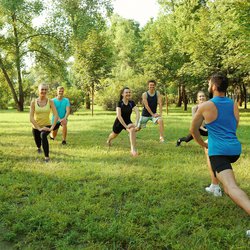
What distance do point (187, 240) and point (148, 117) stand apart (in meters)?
6.97

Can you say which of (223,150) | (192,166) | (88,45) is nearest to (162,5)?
(88,45)

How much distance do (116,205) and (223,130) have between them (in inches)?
77.0

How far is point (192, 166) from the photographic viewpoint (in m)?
7.36

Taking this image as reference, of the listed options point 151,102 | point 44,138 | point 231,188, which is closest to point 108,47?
point 151,102

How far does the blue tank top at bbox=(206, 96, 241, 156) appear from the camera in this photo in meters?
4.20

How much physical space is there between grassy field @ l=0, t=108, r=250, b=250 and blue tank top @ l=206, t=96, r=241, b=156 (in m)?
0.97

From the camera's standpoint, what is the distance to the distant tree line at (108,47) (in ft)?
74.7

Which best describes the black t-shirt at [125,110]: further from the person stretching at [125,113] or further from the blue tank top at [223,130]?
the blue tank top at [223,130]

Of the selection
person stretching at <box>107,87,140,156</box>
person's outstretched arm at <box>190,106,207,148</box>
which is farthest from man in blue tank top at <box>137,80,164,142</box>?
person's outstretched arm at <box>190,106,207,148</box>

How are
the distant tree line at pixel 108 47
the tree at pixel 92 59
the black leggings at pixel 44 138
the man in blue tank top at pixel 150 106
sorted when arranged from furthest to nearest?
the tree at pixel 92 59 < the distant tree line at pixel 108 47 < the man in blue tank top at pixel 150 106 < the black leggings at pixel 44 138

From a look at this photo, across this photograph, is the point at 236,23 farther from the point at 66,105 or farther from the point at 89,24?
the point at 89,24

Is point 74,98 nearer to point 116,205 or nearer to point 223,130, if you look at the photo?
point 116,205

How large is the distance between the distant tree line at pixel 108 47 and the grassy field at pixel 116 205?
11708 millimetres

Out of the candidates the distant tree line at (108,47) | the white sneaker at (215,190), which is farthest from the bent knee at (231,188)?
the distant tree line at (108,47)
